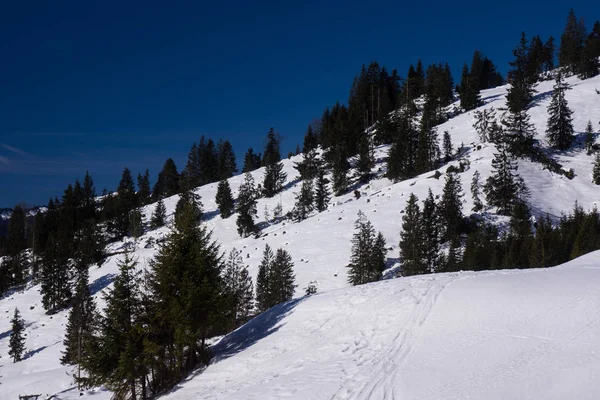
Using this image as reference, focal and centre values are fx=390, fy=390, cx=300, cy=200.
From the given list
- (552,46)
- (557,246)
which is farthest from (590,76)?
(557,246)

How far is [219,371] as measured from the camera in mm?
17438

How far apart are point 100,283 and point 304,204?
39574 millimetres

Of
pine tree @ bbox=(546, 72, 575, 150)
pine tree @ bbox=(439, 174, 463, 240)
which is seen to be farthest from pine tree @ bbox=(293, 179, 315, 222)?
pine tree @ bbox=(546, 72, 575, 150)

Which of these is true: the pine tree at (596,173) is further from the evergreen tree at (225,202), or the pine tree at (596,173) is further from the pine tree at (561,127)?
the evergreen tree at (225,202)

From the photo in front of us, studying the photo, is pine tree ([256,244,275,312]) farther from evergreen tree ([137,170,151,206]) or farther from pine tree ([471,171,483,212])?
evergreen tree ([137,170,151,206])

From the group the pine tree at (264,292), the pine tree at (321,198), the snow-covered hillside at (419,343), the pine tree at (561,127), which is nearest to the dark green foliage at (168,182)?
the pine tree at (321,198)

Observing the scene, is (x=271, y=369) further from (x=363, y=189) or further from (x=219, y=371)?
(x=363, y=189)

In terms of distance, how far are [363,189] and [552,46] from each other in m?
85.5

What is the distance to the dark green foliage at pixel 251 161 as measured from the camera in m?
124

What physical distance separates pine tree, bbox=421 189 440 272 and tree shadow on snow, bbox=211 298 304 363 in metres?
23.7

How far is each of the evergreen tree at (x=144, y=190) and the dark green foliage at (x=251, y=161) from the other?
2944 cm

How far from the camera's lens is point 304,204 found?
77.5 m

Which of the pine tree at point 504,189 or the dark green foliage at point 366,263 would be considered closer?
the dark green foliage at point 366,263

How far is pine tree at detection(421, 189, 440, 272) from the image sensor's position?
4312 centimetres
